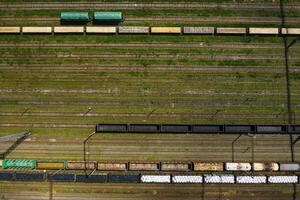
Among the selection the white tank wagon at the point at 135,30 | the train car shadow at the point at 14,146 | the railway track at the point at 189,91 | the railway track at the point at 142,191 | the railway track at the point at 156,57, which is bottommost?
the railway track at the point at 142,191

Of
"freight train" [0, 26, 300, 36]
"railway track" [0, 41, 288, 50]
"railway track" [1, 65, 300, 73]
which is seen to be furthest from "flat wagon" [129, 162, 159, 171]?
"freight train" [0, 26, 300, 36]

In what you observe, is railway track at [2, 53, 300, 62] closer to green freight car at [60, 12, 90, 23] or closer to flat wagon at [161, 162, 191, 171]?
green freight car at [60, 12, 90, 23]

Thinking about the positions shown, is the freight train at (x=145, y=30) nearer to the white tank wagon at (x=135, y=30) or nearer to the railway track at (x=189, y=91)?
the white tank wagon at (x=135, y=30)

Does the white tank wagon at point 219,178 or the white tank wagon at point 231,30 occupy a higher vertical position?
the white tank wagon at point 231,30

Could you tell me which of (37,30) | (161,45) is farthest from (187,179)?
(37,30)

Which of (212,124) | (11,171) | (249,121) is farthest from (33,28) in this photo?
(249,121)

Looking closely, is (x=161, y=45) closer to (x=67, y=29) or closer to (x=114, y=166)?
(x=67, y=29)

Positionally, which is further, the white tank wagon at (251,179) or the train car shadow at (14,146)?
the train car shadow at (14,146)

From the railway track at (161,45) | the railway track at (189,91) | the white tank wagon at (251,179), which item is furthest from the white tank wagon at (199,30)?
the white tank wagon at (251,179)
